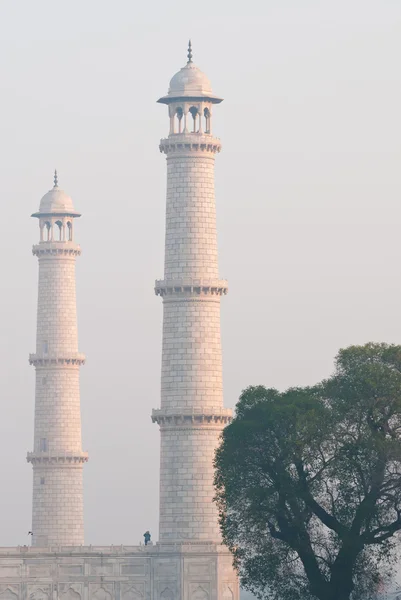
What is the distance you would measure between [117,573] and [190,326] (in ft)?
37.3

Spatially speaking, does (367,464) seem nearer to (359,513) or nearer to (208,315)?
(359,513)

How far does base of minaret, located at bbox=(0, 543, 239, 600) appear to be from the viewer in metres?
86.4

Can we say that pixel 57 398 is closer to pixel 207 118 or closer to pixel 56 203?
pixel 56 203

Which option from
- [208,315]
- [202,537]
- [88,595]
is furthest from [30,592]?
[208,315]

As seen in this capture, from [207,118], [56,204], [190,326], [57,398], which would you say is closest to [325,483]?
[190,326]

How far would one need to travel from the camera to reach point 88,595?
86750mm

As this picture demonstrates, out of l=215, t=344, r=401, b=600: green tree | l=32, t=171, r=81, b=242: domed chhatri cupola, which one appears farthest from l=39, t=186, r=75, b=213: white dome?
l=215, t=344, r=401, b=600: green tree

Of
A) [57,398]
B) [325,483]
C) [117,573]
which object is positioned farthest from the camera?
[57,398]

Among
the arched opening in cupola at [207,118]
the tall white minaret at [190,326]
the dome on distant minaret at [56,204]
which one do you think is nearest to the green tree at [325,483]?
the tall white minaret at [190,326]

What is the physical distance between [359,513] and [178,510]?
68.0ft

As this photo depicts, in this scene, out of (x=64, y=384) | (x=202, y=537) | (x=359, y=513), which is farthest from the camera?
(x=64, y=384)

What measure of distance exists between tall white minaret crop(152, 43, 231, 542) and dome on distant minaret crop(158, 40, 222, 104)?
4cm

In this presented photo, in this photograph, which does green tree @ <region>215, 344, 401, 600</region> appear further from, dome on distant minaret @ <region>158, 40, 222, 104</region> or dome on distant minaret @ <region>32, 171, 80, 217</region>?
dome on distant minaret @ <region>32, 171, 80, 217</region>

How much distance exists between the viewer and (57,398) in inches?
4262
